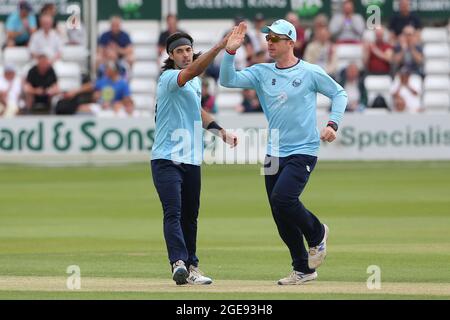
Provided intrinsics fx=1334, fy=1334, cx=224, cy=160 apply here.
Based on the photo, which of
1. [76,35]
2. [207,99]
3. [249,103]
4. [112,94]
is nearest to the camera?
[207,99]

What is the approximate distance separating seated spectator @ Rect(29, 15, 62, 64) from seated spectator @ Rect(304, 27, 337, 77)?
4.92 metres

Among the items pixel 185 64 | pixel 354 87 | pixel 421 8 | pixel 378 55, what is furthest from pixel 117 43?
pixel 185 64

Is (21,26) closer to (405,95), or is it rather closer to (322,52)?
(322,52)

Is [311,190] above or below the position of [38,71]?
below

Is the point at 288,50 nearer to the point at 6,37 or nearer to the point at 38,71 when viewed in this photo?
the point at 38,71

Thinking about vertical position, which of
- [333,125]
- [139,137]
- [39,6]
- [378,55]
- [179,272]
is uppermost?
[39,6]

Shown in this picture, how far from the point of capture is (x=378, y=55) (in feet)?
85.1

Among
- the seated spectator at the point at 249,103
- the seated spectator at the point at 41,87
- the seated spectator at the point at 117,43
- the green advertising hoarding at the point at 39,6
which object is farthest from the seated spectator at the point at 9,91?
the seated spectator at the point at 249,103

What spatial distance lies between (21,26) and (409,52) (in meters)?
7.75

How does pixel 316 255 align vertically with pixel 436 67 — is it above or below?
below

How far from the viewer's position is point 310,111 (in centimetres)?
1098

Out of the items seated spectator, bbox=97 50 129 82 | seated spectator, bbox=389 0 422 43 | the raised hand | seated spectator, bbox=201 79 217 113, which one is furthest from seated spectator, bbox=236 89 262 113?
the raised hand
